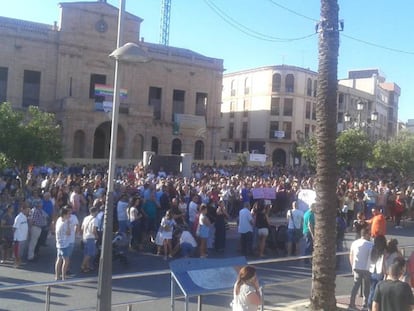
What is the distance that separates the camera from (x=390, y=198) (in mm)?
21547

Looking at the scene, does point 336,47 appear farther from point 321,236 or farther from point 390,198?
point 390,198

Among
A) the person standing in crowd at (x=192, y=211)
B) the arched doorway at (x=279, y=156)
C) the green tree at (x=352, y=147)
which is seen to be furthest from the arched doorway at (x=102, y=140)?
the person standing in crowd at (x=192, y=211)

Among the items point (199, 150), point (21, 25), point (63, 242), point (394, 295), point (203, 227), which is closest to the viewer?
point (394, 295)

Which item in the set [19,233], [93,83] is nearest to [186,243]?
[19,233]

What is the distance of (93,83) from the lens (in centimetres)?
4631

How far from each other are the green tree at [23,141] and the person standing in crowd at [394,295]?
18.6 metres

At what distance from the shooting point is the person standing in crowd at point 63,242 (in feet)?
35.8

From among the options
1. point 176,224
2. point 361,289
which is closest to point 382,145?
point 176,224

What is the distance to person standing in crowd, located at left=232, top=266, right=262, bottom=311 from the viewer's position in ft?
19.5

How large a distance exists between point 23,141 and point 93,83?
82.6 feet

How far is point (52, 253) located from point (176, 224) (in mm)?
3484

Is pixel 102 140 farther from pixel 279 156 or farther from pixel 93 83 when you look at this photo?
pixel 279 156

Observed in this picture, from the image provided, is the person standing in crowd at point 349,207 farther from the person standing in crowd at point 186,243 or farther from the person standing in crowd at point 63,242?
the person standing in crowd at point 63,242

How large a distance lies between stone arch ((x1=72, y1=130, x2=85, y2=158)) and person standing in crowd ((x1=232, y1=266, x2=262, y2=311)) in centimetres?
3833
